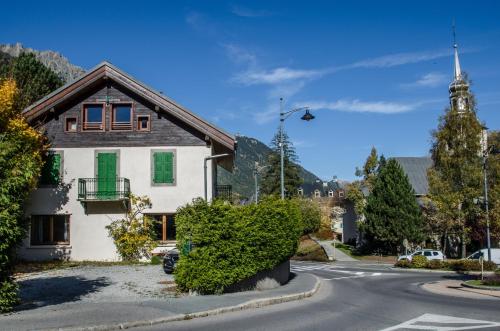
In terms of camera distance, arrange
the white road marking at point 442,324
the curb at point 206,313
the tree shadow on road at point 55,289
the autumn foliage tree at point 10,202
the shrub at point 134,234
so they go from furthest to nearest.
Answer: the shrub at point 134,234 → the tree shadow on road at point 55,289 → the autumn foliage tree at point 10,202 → the white road marking at point 442,324 → the curb at point 206,313

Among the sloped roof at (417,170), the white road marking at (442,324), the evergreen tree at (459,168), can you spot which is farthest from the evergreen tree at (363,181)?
the white road marking at (442,324)

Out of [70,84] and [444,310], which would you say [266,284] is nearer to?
[444,310]

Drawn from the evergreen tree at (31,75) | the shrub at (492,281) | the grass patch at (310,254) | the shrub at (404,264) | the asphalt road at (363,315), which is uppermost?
the evergreen tree at (31,75)

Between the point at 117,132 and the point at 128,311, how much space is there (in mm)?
17908

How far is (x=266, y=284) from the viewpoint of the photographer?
19297 millimetres

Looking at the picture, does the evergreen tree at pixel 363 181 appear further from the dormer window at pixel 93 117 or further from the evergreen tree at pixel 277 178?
the dormer window at pixel 93 117

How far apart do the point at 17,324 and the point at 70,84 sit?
19677 mm

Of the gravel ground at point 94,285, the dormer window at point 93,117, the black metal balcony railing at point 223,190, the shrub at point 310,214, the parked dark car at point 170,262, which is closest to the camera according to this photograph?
the gravel ground at point 94,285

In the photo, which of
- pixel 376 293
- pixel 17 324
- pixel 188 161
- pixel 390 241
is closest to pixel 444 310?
pixel 376 293

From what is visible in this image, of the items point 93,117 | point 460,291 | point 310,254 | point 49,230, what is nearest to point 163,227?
point 49,230

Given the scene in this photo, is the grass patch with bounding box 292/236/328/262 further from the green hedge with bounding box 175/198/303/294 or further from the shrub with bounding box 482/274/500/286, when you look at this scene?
the green hedge with bounding box 175/198/303/294

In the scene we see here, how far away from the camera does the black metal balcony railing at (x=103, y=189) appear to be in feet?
94.4

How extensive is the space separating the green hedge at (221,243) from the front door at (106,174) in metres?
13.0

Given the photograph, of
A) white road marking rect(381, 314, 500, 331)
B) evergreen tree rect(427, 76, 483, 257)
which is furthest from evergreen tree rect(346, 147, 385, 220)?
white road marking rect(381, 314, 500, 331)
